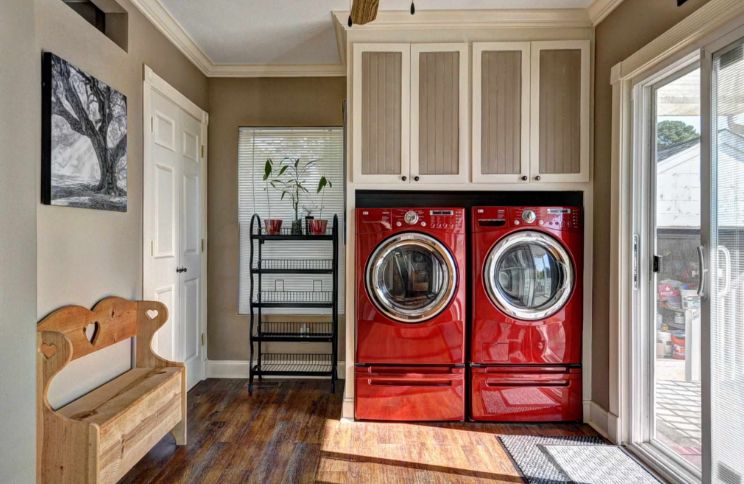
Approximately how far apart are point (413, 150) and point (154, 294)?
183cm

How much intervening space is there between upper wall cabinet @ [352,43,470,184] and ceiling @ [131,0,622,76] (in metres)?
0.28

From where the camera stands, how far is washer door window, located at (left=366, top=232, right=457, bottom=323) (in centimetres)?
275

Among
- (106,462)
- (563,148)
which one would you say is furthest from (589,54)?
(106,462)

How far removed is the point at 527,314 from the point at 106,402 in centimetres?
224

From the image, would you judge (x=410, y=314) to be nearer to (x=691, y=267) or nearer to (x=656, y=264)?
(x=656, y=264)

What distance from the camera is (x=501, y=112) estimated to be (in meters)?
2.85

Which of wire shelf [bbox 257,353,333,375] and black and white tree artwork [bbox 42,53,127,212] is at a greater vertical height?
black and white tree artwork [bbox 42,53,127,212]

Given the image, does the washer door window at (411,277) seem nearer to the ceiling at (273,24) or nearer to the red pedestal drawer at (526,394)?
the red pedestal drawer at (526,394)

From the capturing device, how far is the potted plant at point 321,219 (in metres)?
3.43

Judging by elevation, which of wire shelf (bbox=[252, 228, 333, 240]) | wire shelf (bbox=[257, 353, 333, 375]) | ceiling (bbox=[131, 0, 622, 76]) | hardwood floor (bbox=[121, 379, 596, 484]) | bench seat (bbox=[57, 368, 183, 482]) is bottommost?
hardwood floor (bbox=[121, 379, 596, 484])

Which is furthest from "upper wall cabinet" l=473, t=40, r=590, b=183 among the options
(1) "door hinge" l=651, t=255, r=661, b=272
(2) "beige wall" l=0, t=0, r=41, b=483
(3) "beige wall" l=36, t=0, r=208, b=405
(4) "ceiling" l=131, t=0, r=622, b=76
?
(2) "beige wall" l=0, t=0, r=41, b=483

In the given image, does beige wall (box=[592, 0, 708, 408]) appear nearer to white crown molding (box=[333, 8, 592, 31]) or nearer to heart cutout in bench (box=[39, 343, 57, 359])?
white crown molding (box=[333, 8, 592, 31])

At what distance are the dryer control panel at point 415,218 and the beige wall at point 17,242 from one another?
187 cm

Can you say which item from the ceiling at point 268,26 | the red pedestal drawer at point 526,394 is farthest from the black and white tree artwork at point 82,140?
the red pedestal drawer at point 526,394
